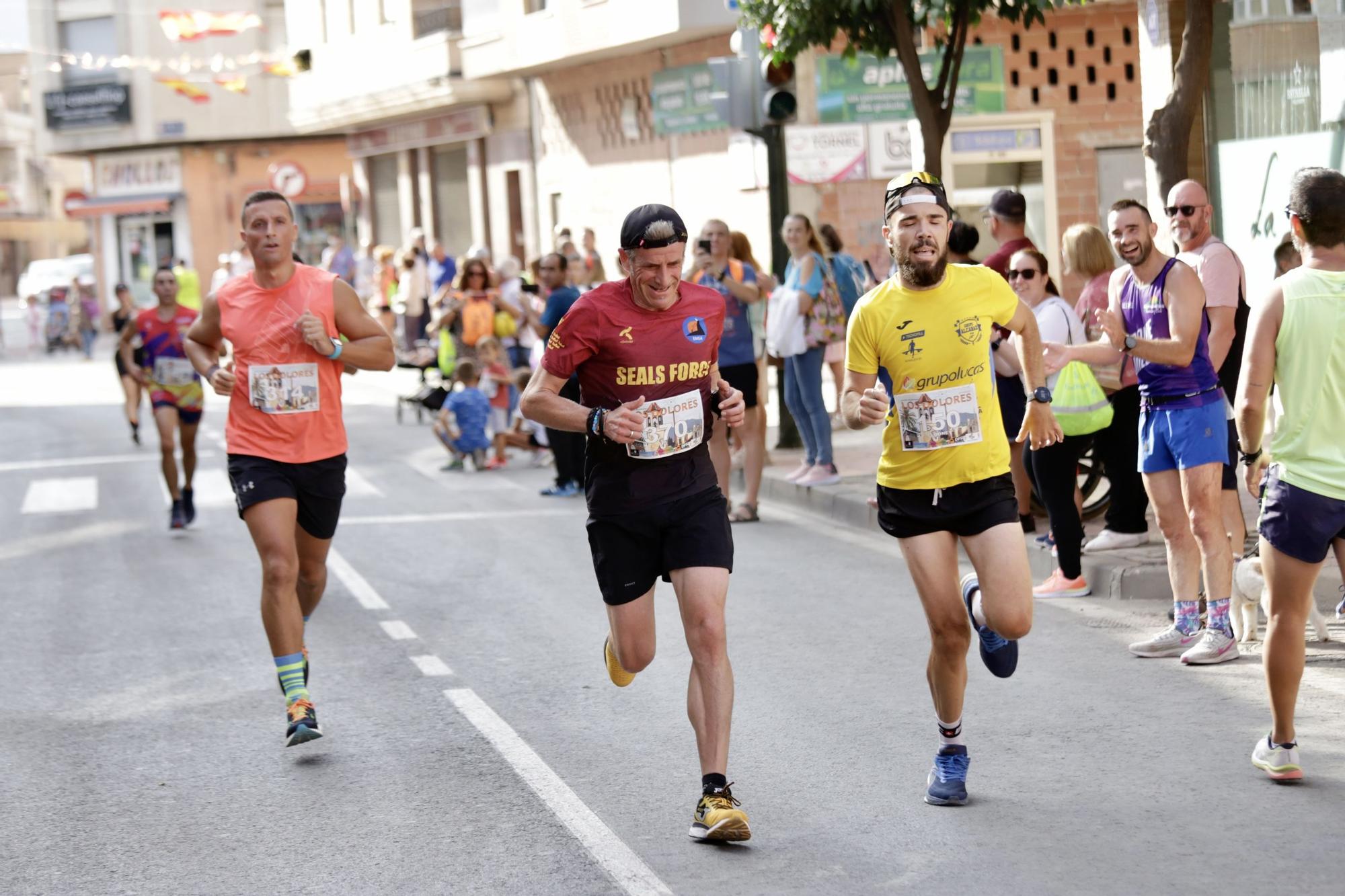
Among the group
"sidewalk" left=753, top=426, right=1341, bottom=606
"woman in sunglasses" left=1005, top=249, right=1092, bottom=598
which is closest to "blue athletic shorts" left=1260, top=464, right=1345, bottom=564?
"sidewalk" left=753, top=426, right=1341, bottom=606

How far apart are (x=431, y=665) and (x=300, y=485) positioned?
168 cm

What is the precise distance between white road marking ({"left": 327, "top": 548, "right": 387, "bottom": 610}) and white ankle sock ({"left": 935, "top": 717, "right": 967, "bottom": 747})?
15.6 feet

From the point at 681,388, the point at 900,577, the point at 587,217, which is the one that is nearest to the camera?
the point at 681,388

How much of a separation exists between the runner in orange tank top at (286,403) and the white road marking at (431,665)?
111 centimetres

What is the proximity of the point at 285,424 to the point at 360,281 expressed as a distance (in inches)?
1163

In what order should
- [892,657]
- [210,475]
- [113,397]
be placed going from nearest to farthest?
[892,657], [210,475], [113,397]

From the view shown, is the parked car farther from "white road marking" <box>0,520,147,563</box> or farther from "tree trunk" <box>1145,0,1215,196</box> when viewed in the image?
"tree trunk" <box>1145,0,1215,196</box>

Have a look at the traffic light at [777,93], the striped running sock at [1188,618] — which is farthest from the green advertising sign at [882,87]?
the striped running sock at [1188,618]

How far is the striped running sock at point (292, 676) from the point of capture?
279 inches

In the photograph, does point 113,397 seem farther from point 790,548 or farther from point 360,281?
point 790,548

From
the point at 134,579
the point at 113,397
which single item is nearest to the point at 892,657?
the point at 134,579

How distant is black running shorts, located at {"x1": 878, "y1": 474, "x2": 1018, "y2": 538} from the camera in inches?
231

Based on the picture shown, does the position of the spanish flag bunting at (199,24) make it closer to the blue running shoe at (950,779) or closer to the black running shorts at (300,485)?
the black running shorts at (300,485)

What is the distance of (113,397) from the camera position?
28.6m
